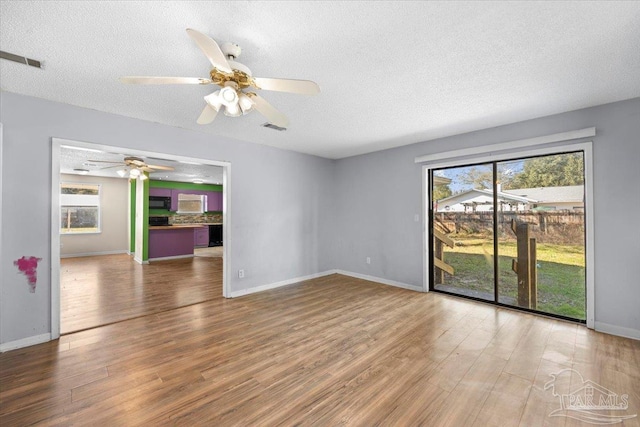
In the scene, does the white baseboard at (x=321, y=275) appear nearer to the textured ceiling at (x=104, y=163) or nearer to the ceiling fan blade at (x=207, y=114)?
the textured ceiling at (x=104, y=163)

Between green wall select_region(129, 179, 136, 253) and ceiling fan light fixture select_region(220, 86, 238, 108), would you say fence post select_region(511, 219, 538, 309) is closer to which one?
ceiling fan light fixture select_region(220, 86, 238, 108)

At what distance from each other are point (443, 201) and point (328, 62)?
3150 millimetres

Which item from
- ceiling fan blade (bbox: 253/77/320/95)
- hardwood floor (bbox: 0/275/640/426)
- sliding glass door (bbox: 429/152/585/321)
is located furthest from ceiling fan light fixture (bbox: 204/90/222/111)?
sliding glass door (bbox: 429/152/585/321)

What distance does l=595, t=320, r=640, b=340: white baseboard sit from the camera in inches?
107

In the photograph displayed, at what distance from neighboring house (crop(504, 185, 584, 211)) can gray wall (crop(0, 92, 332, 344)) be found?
11.4 ft

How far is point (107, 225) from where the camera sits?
820 centimetres

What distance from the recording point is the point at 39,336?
268 cm

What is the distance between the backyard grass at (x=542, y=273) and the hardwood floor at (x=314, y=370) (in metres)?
0.33

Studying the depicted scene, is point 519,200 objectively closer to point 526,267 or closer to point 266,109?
point 526,267

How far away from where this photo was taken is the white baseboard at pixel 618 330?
8.95ft

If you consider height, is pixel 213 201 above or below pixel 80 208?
above

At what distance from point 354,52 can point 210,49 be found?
1022 mm

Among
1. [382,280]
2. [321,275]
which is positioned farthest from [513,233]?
[321,275]

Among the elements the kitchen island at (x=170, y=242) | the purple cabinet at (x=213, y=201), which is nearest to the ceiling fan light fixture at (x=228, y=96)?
the kitchen island at (x=170, y=242)
